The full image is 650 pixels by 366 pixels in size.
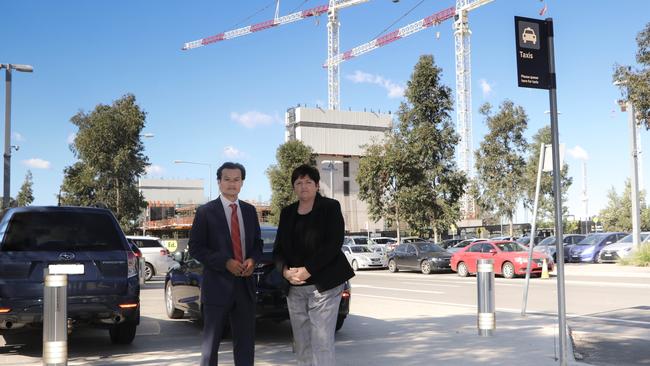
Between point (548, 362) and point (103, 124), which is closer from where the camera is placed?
point (548, 362)

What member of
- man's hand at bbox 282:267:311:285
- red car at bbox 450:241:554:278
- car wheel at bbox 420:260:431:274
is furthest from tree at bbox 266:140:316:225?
man's hand at bbox 282:267:311:285

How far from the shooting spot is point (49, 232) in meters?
7.34

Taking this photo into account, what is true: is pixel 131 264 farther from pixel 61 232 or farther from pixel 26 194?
pixel 26 194

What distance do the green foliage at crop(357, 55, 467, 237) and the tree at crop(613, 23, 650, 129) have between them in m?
12.9

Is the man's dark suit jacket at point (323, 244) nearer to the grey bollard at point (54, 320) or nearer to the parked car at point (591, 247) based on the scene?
the grey bollard at point (54, 320)

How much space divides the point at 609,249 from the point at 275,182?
3079 cm

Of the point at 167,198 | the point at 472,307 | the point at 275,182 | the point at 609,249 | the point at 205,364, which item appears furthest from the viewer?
the point at 167,198

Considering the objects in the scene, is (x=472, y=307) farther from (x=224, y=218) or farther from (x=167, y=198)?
(x=167, y=198)

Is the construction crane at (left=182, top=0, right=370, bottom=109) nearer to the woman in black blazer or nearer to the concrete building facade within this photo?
the concrete building facade

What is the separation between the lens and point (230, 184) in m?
5.23

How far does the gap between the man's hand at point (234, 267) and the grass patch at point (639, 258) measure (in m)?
24.5

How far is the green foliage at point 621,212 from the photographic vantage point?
75.1 m

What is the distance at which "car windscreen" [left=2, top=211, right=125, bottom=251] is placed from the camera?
7.13 meters

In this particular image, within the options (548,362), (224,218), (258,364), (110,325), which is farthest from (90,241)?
(548,362)
